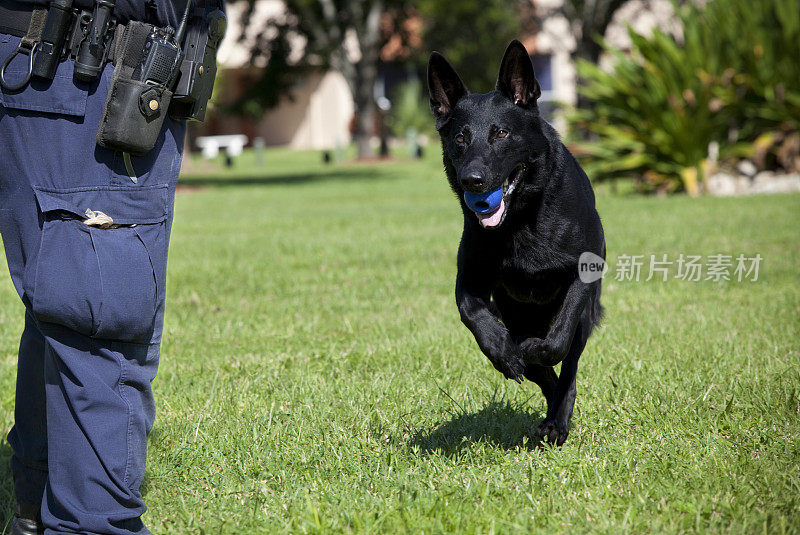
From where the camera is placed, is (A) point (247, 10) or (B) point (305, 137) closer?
(A) point (247, 10)

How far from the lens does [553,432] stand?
3273mm

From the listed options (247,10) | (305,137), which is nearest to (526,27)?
(247,10)

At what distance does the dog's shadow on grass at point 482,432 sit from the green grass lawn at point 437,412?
0.01m

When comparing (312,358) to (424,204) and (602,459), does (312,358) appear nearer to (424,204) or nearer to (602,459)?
(602,459)

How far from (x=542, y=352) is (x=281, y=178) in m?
20.5

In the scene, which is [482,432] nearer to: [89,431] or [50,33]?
[89,431]

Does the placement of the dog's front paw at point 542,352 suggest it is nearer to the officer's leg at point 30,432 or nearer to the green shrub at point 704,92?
the officer's leg at point 30,432

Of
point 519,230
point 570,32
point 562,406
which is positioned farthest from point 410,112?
point 519,230

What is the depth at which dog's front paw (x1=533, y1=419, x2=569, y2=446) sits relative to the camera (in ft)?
10.7

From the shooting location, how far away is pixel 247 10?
A: 22.8 metres

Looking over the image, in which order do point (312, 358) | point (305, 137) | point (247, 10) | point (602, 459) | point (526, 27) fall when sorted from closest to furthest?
point (602, 459) < point (312, 358) < point (247, 10) < point (526, 27) < point (305, 137)

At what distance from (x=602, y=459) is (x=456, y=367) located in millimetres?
1363

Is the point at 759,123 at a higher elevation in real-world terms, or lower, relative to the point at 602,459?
higher

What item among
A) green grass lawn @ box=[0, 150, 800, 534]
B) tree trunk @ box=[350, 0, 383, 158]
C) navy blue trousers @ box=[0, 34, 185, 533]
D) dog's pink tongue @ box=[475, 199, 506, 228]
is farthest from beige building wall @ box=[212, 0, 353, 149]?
navy blue trousers @ box=[0, 34, 185, 533]
